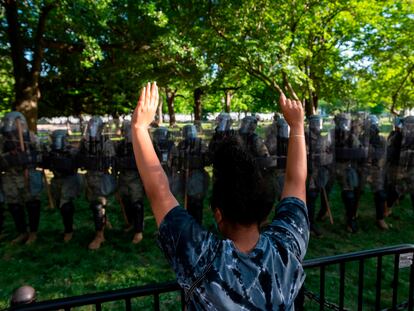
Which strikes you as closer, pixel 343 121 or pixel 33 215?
pixel 33 215

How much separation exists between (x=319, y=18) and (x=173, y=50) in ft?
21.4

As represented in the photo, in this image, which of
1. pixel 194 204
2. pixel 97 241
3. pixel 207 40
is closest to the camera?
pixel 97 241

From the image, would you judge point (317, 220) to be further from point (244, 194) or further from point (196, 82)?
point (196, 82)

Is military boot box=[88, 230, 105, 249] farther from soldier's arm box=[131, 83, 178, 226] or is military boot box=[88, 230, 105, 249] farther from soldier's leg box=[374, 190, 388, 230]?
soldier's leg box=[374, 190, 388, 230]

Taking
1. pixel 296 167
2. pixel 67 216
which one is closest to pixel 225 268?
pixel 296 167

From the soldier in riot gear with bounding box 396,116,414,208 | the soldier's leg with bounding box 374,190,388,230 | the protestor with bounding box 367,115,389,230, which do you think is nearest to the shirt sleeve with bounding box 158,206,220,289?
the protestor with bounding box 367,115,389,230

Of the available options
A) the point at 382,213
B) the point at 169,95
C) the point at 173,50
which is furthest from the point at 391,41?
the point at 169,95

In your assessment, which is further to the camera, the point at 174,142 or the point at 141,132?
the point at 174,142

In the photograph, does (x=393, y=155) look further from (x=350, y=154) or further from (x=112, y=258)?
(x=112, y=258)

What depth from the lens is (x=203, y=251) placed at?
3.25 ft

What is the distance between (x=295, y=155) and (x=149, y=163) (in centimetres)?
60

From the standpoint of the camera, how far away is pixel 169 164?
5457 millimetres

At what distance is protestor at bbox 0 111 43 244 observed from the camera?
5043 mm

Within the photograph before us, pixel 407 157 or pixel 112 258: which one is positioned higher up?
pixel 407 157
